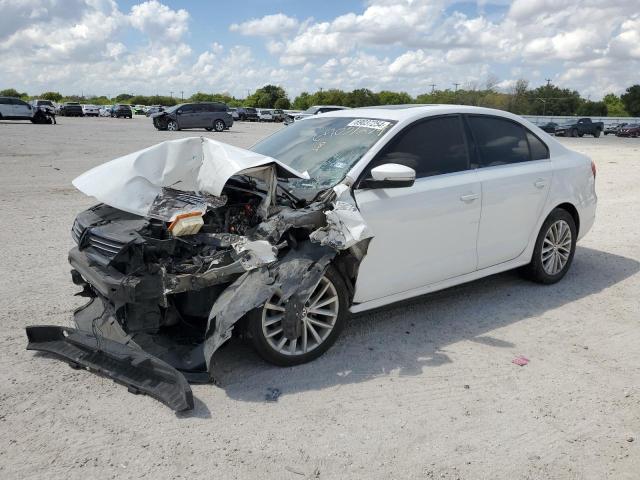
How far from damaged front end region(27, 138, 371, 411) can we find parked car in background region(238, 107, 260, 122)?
198 feet

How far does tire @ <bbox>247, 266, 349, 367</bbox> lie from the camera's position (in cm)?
371

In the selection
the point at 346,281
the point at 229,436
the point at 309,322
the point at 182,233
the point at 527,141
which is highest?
the point at 527,141

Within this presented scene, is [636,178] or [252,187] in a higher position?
[252,187]

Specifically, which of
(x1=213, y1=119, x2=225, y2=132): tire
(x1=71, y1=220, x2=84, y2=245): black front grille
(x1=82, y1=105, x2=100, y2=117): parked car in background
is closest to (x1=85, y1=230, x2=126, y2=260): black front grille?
(x1=71, y1=220, x2=84, y2=245): black front grille

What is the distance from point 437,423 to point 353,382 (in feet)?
2.16

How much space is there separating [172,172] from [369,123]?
165 cm

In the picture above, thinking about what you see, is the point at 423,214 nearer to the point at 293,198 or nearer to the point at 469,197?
the point at 469,197

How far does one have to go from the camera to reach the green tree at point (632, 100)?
8512 cm

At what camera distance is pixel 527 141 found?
5449 mm

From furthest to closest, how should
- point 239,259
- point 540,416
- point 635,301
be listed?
point 635,301 < point 239,259 < point 540,416

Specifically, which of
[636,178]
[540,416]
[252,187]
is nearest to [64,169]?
[252,187]

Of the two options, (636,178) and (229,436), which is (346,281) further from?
(636,178)

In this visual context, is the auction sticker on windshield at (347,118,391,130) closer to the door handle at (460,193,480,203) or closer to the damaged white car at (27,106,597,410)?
the damaged white car at (27,106,597,410)

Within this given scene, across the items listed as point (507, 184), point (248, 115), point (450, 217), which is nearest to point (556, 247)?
point (507, 184)
